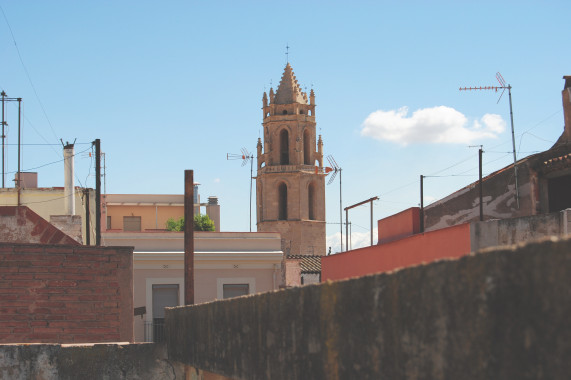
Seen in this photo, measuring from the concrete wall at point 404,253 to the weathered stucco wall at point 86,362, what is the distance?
3.96 meters

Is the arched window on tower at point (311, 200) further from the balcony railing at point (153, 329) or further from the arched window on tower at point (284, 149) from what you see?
the balcony railing at point (153, 329)

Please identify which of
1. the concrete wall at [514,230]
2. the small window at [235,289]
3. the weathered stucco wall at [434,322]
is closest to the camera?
the weathered stucco wall at [434,322]

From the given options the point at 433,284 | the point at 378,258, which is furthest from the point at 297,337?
the point at 378,258

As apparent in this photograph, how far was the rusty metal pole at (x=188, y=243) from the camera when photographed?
55.9 ft

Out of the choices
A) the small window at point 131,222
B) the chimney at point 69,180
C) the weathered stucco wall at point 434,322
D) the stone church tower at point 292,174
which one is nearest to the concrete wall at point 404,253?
the weathered stucco wall at point 434,322

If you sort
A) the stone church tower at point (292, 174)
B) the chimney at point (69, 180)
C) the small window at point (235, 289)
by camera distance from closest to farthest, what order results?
1. the small window at point (235, 289)
2. the chimney at point (69, 180)
3. the stone church tower at point (292, 174)

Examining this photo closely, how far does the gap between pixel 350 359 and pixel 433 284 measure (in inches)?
44.7

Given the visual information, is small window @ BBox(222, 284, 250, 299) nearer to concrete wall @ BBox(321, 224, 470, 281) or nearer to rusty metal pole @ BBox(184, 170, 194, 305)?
concrete wall @ BBox(321, 224, 470, 281)

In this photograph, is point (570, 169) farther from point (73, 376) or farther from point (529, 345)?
point (529, 345)

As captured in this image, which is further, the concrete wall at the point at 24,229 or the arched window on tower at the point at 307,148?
the arched window on tower at the point at 307,148

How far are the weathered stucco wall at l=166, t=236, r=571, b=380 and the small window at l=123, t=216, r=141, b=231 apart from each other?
61.4 meters

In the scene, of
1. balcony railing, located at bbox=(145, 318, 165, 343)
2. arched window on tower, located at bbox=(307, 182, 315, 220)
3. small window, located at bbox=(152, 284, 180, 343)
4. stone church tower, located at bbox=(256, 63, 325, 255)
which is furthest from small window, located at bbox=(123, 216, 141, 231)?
balcony railing, located at bbox=(145, 318, 165, 343)

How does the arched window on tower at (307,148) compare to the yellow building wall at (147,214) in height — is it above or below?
above

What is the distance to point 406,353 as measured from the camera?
12.5 feet
